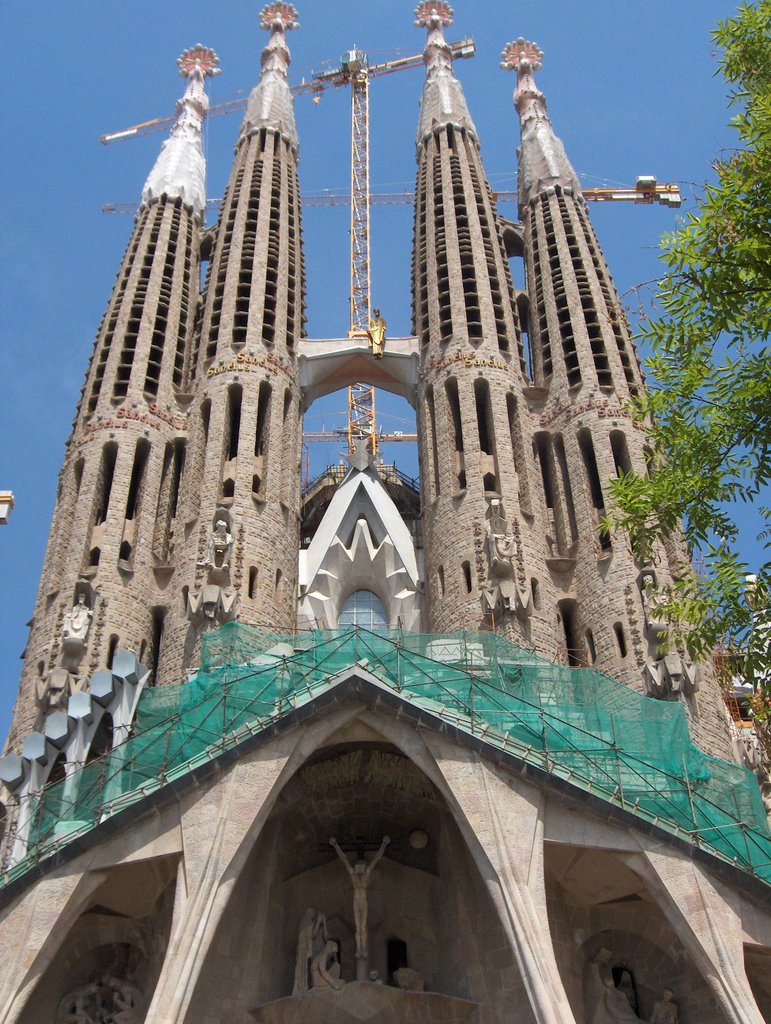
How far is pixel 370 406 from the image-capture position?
4234cm

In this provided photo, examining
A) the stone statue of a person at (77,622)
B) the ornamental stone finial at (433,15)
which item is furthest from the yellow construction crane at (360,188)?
the stone statue of a person at (77,622)

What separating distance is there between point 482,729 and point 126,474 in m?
11.1

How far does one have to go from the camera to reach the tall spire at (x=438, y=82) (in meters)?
35.7

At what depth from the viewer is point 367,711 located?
60.3 feet

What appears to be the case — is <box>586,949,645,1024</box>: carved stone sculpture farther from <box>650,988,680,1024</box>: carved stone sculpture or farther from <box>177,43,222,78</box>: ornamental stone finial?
<box>177,43,222,78</box>: ornamental stone finial

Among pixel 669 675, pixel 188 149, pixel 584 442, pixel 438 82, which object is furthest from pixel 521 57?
pixel 669 675

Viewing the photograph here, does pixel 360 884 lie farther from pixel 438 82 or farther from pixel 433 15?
pixel 433 15

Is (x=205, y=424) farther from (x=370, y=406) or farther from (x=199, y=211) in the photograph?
(x=370, y=406)

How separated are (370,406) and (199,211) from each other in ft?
34.5

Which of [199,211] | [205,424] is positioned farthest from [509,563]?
[199,211]

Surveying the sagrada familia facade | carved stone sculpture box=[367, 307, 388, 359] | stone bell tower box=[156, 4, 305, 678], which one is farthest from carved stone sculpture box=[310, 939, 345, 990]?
carved stone sculpture box=[367, 307, 388, 359]

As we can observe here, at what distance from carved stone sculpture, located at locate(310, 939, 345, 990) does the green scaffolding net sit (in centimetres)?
344

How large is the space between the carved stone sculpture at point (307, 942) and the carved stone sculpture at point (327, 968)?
9 cm

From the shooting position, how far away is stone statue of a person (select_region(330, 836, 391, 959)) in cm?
1875
